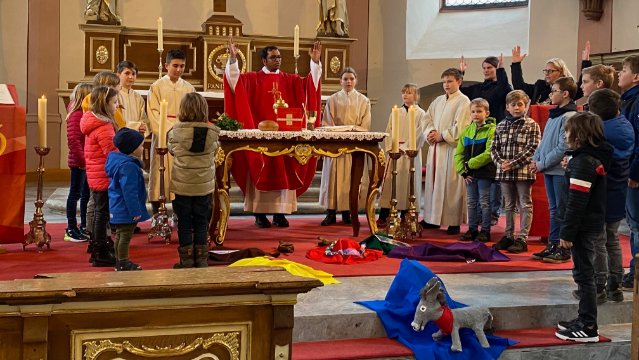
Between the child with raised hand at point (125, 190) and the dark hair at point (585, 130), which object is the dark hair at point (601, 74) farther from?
the child with raised hand at point (125, 190)

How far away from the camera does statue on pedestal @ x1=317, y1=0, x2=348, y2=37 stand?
12.3m

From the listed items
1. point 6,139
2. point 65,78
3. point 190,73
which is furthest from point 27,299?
point 65,78

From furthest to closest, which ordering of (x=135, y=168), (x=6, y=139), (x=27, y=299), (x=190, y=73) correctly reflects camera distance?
(x=190, y=73)
(x=6, y=139)
(x=135, y=168)
(x=27, y=299)

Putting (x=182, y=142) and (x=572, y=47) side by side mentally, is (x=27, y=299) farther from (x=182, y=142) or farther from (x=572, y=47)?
(x=572, y=47)

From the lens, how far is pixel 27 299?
233 cm

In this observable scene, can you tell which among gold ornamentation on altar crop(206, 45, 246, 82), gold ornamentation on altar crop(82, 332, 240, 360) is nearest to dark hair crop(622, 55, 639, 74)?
gold ornamentation on altar crop(82, 332, 240, 360)

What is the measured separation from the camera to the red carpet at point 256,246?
577cm

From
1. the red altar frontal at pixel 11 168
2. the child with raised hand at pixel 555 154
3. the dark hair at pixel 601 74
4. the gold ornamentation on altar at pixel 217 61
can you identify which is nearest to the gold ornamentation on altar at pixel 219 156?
the red altar frontal at pixel 11 168

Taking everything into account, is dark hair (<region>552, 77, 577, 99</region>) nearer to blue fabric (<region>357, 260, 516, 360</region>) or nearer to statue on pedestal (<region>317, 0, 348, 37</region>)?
blue fabric (<region>357, 260, 516, 360</region>)

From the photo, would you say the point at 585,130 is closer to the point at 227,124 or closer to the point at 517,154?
the point at 517,154

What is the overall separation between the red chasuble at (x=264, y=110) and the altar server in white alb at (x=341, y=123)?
0.31 metres

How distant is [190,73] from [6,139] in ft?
18.7

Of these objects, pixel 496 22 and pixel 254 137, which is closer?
pixel 254 137

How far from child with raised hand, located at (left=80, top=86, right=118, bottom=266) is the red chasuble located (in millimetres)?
2129
